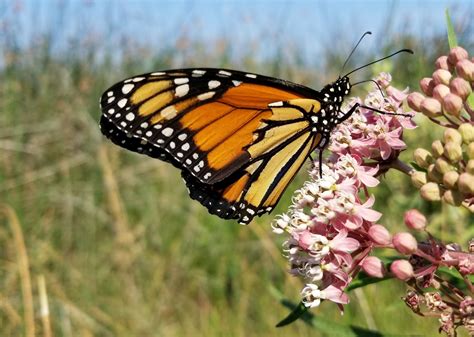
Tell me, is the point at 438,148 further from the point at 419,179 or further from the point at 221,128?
the point at 221,128

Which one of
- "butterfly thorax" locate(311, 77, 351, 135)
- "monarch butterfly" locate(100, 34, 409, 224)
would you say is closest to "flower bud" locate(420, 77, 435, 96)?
"butterfly thorax" locate(311, 77, 351, 135)

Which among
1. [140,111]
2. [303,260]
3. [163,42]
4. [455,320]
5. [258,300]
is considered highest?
[163,42]

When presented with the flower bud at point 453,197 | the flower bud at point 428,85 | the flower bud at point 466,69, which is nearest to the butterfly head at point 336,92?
the flower bud at point 428,85

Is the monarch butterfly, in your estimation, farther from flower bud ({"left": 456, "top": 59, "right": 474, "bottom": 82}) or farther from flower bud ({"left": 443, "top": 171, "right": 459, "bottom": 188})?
flower bud ({"left": 443, "top": 171, "right": 459, "bottom": 188})

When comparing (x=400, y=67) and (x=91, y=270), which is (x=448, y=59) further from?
(x=400, y=67)

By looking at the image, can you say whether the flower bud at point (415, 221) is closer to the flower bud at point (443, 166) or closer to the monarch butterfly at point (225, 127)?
the flower bud at point (443, 166)

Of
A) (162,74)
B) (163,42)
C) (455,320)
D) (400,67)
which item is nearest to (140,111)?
(162,74)

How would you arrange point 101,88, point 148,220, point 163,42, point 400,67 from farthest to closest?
point 163,42, point 101,88, point 400,67, point 148,220

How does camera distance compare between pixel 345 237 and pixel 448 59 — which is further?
pixel 448 59
